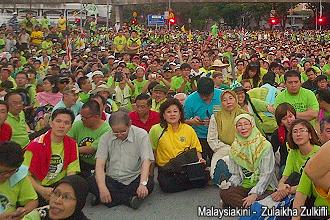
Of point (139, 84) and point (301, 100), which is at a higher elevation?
point (139, 84)

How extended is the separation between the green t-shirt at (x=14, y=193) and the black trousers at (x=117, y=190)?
1107 millimetres

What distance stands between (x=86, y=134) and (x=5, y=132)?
0.83 meters

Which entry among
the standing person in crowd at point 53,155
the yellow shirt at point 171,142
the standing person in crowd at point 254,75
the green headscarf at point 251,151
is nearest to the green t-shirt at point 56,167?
the standing person in crowd at point 53,155

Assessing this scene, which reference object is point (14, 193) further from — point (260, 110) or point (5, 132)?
point (260, 110)

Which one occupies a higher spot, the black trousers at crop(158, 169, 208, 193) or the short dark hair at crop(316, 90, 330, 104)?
the short dark hair at crop(316, 90, 330, 104)

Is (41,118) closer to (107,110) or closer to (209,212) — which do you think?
(107,110)

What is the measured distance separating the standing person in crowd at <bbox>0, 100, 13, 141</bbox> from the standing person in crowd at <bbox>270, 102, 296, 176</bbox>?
2687mm

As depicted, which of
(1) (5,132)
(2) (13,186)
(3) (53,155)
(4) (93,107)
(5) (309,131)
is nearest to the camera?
(2) (13,186)

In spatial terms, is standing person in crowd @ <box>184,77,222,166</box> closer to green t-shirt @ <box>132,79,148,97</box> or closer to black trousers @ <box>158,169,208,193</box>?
black trousers @ <box>158,169,208,193</box>

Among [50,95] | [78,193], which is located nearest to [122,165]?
[78,193]

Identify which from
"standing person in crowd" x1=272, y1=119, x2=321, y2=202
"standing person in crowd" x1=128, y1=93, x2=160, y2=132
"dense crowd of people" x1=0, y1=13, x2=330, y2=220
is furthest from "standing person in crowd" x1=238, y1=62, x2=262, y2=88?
"standing person in crowd" x1=272, y1=119, x2=321, y2=202

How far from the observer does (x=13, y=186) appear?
3.56 meters

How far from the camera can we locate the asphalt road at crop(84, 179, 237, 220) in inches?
180

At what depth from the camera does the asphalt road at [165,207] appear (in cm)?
458
